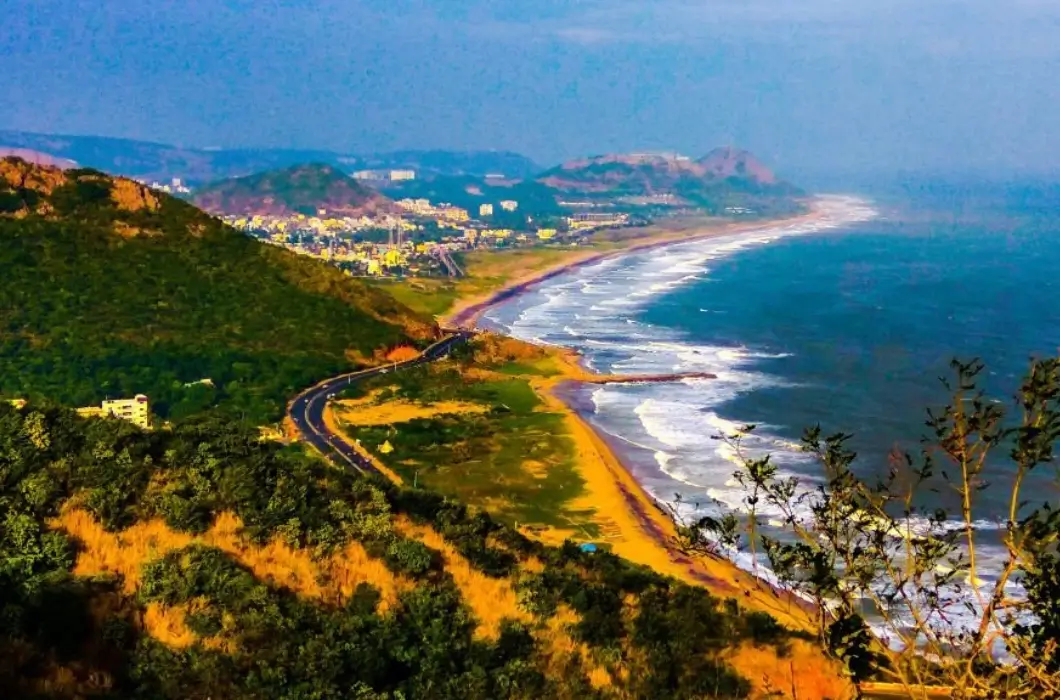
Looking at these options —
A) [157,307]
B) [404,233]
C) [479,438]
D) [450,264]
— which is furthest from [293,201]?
[479,438]

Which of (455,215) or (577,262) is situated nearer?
(577,262)

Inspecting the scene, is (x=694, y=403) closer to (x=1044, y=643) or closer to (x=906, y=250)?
(x=1044, y=643)

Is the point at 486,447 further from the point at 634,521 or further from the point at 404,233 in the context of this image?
the point at 404,233

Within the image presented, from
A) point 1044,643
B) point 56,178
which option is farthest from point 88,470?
point 56,178

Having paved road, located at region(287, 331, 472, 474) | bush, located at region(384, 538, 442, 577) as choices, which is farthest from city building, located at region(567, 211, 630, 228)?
bush, located at region(384, 538, 442, 577)

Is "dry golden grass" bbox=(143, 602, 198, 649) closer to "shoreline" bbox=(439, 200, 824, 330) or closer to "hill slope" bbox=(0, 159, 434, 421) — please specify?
"hill slope" bbox=(0, 159, 434, 421)

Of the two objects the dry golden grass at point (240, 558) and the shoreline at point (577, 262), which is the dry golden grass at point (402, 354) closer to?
the shoreline at point (577, 262)
